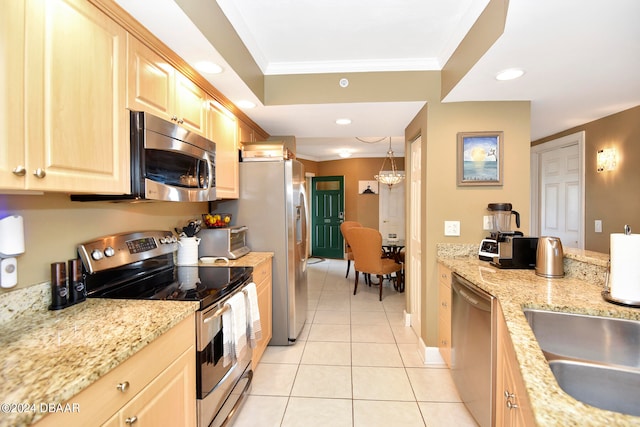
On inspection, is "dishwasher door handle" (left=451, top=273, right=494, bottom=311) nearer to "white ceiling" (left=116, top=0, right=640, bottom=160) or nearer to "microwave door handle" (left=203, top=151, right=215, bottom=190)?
"white ceiling" (left=116, top=0, right=640, bottom=160)

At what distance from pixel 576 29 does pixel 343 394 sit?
2466mm

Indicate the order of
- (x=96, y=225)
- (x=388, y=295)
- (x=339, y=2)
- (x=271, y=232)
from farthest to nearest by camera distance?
(x=388, y=295) < (x=271, y=232) < (x=339, y=2) < (x=96, y=225)

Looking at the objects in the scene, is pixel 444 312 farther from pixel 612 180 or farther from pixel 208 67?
pixel 208 67

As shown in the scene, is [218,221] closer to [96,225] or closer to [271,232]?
[271,232]

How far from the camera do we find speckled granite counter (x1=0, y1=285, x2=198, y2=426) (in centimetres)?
70

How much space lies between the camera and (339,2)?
1.68 m

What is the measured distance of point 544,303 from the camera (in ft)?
4.26

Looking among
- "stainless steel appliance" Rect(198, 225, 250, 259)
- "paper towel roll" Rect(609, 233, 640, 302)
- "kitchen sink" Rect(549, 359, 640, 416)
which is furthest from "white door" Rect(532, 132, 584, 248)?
"stainless steel appliance" Rect(198, 225, 250, 259)

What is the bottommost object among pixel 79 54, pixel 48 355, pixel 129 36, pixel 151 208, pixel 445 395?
pixel 445 395

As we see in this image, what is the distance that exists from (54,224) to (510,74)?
2.65 m

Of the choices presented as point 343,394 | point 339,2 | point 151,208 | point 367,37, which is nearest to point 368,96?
point 367,37

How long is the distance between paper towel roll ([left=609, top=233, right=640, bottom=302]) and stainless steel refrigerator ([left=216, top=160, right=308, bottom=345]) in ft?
6.85

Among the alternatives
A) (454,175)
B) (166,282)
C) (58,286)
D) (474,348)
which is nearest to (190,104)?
(166,282)

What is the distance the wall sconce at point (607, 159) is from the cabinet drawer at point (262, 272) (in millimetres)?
3385
